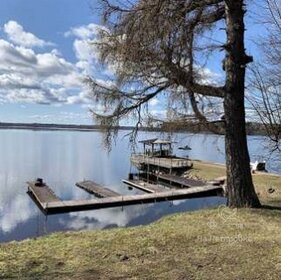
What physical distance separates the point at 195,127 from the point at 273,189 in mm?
12514

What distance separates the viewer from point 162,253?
673cm

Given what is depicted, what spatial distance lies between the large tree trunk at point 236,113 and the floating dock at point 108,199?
15.0 meters

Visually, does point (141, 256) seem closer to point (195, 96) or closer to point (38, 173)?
point (195, 96)

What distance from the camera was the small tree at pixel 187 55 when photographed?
34.5 feet

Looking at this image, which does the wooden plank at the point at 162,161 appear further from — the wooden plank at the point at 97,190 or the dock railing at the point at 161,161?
the wooden plank at the point at 97,190

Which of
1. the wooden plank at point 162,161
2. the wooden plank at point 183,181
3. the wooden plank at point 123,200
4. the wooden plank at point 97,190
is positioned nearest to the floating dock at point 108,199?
the wooden plank at point 123,200

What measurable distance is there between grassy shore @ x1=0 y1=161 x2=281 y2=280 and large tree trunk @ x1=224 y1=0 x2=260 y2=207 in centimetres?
152

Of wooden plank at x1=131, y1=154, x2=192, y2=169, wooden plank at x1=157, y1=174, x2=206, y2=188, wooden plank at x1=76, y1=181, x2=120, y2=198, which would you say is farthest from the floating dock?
wooden plank at x1=131, y1=154, x2=192, y2=169

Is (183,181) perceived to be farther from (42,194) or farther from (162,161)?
(42,194)

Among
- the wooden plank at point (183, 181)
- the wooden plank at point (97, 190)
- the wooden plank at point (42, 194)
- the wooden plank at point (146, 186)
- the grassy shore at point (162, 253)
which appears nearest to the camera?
A: the grassy shore at point (162, 253)

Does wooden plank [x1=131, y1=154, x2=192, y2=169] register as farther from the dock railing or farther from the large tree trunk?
the large tree trunk

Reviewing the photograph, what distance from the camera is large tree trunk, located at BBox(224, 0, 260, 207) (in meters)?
10.8

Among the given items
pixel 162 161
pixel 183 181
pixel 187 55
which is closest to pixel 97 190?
pixel 183 181

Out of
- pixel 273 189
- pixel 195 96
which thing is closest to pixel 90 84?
pixel 195 96
